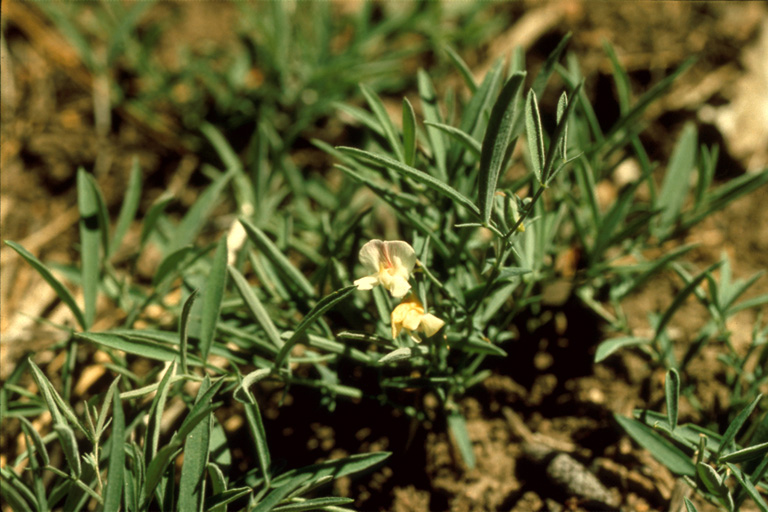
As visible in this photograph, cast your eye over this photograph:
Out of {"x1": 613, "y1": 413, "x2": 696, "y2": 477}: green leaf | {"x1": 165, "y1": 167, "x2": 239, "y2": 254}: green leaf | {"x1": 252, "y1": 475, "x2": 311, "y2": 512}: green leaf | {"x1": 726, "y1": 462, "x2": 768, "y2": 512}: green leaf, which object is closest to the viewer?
{"x1": 726, "y1": 462, "x2": 768, "y2": 512}: green leaf

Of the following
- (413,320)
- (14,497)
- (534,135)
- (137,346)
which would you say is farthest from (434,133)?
(14,497)

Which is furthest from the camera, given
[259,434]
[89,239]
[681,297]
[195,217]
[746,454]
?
[195,217]

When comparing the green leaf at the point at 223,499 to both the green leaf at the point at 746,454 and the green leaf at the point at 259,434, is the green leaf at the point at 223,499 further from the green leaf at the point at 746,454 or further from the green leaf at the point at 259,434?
the green leaf at the point at 746,454

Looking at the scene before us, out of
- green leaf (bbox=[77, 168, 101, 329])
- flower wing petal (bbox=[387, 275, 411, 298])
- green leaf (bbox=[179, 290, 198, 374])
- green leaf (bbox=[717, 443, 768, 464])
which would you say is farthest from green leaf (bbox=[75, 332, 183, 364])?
green leaf (bbox=[717, 443, 768, 464])

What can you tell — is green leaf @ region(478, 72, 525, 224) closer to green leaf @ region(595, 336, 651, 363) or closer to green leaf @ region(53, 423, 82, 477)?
green leaf @ region(595, 336, 651, 363)

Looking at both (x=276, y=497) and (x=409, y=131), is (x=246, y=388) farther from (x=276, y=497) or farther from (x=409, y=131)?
(x=409, y=131)

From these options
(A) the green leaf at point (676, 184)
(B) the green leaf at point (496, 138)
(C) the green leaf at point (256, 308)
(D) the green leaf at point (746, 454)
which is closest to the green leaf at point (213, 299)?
(C) the green leaf at point (256, 308)
